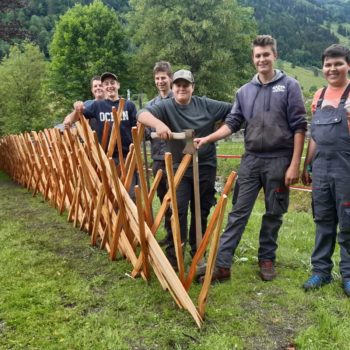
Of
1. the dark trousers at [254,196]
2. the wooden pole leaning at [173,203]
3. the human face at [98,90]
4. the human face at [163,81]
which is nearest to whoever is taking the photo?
the wooden pole leaning at [173,203]

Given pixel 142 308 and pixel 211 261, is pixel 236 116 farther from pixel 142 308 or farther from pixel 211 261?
pixel 142 308

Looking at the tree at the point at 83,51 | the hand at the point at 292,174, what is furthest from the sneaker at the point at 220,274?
the tree at the point at 83,51

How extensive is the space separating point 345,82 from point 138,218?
1883mm

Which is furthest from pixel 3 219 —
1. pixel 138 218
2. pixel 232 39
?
pixel 232 39

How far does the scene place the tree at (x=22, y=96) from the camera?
27141 millimetres

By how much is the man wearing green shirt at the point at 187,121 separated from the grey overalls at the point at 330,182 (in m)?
0.85

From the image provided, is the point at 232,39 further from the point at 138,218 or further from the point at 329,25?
the point at 329,25

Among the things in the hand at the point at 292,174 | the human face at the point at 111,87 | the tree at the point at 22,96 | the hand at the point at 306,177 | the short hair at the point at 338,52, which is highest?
the short hair at the point at 338,52

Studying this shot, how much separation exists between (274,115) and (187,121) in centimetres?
70

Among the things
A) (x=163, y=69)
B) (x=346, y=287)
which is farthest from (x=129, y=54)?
(x=346, y=287)

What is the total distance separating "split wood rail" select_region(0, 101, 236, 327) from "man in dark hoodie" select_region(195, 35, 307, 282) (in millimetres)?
547

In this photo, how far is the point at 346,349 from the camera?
2625 millimetres

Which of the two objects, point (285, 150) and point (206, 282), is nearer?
point (206, 282)

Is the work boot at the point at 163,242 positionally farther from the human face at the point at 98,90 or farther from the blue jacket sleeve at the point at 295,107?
the human face at the point at 98,90
